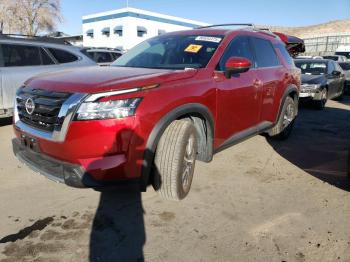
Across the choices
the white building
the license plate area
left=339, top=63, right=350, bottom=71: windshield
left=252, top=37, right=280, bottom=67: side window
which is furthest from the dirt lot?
the white building

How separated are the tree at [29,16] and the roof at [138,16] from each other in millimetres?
11812

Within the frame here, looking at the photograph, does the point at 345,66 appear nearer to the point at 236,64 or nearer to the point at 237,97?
the point at 237,97

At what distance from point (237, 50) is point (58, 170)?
2.61 m

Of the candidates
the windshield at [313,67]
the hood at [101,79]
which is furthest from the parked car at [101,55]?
the hood at [101,79]

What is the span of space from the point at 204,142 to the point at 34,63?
4495 mm

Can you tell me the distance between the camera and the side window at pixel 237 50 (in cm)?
414

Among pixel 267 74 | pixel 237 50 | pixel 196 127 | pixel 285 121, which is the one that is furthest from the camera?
pixel 285 121

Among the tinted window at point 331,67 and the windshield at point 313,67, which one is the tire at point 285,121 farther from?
the tinted window at point 331,67

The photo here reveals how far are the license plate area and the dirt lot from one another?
0.60 metres

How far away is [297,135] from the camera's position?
6855 mm

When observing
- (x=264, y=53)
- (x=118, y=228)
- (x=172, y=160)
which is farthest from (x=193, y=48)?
(x=118, y=228)

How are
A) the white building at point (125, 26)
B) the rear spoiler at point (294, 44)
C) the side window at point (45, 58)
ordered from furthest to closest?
the white building at point (125, 26)
the rear spoiler at point (294, 44)
the side window at point (45, 58)

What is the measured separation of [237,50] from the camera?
4.49 metres

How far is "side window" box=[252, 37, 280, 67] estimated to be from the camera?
16.4 feet
